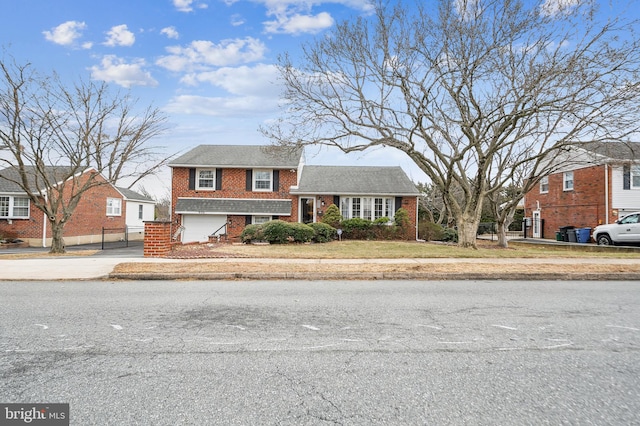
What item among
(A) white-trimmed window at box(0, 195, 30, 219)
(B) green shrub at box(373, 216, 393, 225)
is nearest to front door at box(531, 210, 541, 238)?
(B) green shrub at box(373, 216, 393, 225)

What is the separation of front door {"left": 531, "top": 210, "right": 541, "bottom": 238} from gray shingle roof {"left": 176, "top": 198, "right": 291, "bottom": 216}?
21066mm

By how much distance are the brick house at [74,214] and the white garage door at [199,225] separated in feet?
15.9

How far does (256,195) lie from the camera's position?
24.3 meters

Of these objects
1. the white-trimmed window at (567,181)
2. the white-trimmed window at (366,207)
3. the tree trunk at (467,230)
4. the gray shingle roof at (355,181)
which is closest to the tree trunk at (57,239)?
the gray shingle roof at (355,181)

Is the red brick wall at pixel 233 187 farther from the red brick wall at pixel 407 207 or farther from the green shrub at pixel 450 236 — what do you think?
the green shrub at pixel 450 236

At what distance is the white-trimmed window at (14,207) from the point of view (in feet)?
79.5

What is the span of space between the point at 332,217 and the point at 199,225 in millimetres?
8338

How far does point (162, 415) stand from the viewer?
271cm

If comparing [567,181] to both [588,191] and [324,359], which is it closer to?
[588,191]

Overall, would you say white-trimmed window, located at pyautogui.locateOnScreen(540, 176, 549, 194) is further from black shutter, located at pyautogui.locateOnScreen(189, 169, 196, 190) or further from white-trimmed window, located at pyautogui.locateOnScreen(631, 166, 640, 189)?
black shutter, located at pyautogui.locateOnScreen(189, 169, 196, 190)

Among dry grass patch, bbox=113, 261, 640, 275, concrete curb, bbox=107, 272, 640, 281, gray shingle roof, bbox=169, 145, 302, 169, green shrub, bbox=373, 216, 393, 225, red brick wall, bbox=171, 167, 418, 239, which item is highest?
gray shingle roof, bbox=169, 145, 302, 169

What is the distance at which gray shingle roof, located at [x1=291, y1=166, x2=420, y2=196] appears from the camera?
78.7 feet

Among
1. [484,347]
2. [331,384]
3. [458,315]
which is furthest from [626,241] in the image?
[331,384]

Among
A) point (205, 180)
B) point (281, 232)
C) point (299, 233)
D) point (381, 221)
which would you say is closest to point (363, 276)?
point (281, 232)
